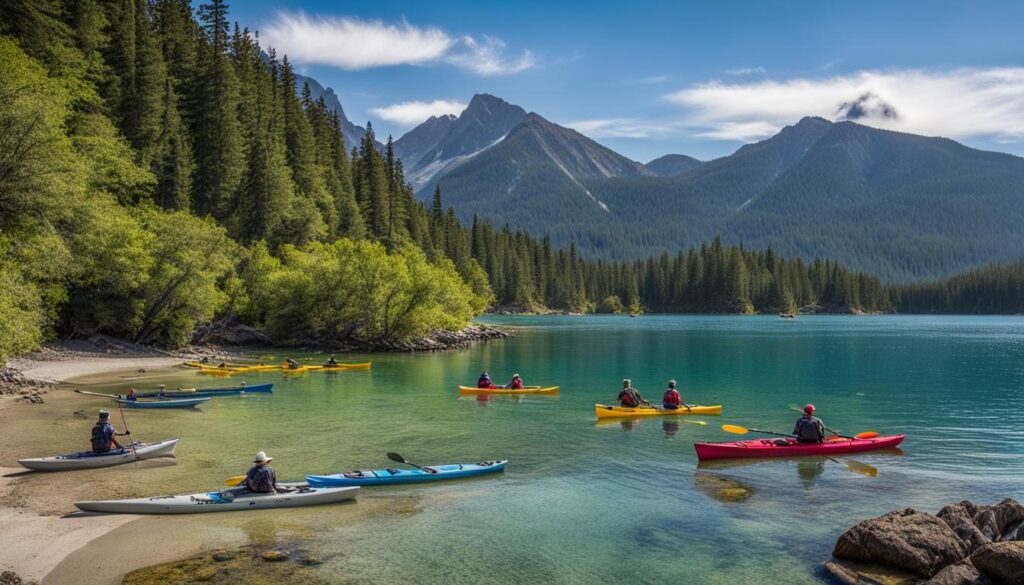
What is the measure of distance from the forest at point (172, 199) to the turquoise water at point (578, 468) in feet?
39.9

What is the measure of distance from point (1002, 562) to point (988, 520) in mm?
3768

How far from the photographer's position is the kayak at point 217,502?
17.1 meters

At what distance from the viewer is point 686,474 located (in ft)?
76.3

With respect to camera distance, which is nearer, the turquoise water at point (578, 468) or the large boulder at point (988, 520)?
the large boulder at point (988, 520)

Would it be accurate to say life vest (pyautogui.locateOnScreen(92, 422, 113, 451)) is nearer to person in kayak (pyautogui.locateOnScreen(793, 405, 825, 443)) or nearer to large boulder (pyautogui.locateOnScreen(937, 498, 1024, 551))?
large boulder (pyautogui.locateOnScreen(937, 498, 1024, 551))

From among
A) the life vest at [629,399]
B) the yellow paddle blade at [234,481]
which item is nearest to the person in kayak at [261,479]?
the yellow paddle blade at [234,481]

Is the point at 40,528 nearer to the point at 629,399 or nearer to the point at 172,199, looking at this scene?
the point at 629,399

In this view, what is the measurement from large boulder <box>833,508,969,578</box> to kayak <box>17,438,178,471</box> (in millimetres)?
20630

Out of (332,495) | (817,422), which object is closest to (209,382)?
(332,495)

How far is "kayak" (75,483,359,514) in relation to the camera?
56.0 feet

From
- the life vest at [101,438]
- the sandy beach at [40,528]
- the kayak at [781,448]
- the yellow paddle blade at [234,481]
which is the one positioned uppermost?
the life vest at [101,438]

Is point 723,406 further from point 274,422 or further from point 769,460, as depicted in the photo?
point 274,422

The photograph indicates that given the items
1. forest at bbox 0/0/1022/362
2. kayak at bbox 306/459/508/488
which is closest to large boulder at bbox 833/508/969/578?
kayak at bbox 306/459/508/488

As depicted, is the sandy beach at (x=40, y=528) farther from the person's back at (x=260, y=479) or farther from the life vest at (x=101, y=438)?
the person's back at (x=260, y=479)
